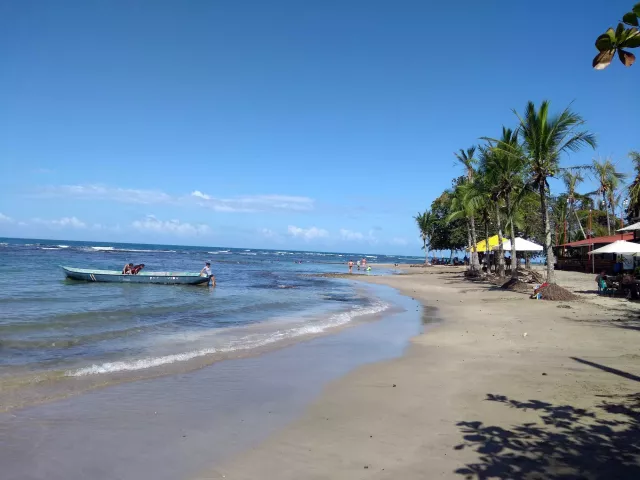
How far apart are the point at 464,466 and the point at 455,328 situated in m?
8.76

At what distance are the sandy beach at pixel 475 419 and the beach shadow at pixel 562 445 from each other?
0.03 feet

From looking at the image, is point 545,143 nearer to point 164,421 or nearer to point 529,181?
point 529,181

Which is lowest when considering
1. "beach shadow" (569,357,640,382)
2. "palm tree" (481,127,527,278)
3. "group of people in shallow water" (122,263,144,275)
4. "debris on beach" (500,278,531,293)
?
"beach shadow" (569,357,640,382)

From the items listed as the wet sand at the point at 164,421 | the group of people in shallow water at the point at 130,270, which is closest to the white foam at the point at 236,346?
the wet sand at the point at 164,421

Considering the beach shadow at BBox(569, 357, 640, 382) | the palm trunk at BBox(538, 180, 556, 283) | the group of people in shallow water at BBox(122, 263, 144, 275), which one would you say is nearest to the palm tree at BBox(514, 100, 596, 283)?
the palm trunk at BBox(538, 180, 556, 283)

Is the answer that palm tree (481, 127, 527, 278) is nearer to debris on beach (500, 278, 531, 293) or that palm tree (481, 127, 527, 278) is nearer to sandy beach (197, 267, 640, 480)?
debris on beach (500, 278, 531, 293)

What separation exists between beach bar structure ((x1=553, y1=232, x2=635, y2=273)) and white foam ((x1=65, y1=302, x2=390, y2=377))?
69.8 ft

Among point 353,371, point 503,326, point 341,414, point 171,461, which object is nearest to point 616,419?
point 341,414

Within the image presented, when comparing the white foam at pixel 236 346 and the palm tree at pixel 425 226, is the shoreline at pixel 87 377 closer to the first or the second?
the white foam at pixel 236 346

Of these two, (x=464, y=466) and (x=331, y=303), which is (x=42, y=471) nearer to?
(x=464, y=466)

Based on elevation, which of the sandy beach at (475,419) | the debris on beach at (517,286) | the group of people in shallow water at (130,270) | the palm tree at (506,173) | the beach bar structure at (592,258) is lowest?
the sandy beach at (475,419)

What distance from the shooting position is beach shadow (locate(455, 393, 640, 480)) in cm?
391

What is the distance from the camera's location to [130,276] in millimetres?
27453

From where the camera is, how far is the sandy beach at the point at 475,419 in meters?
4.16
